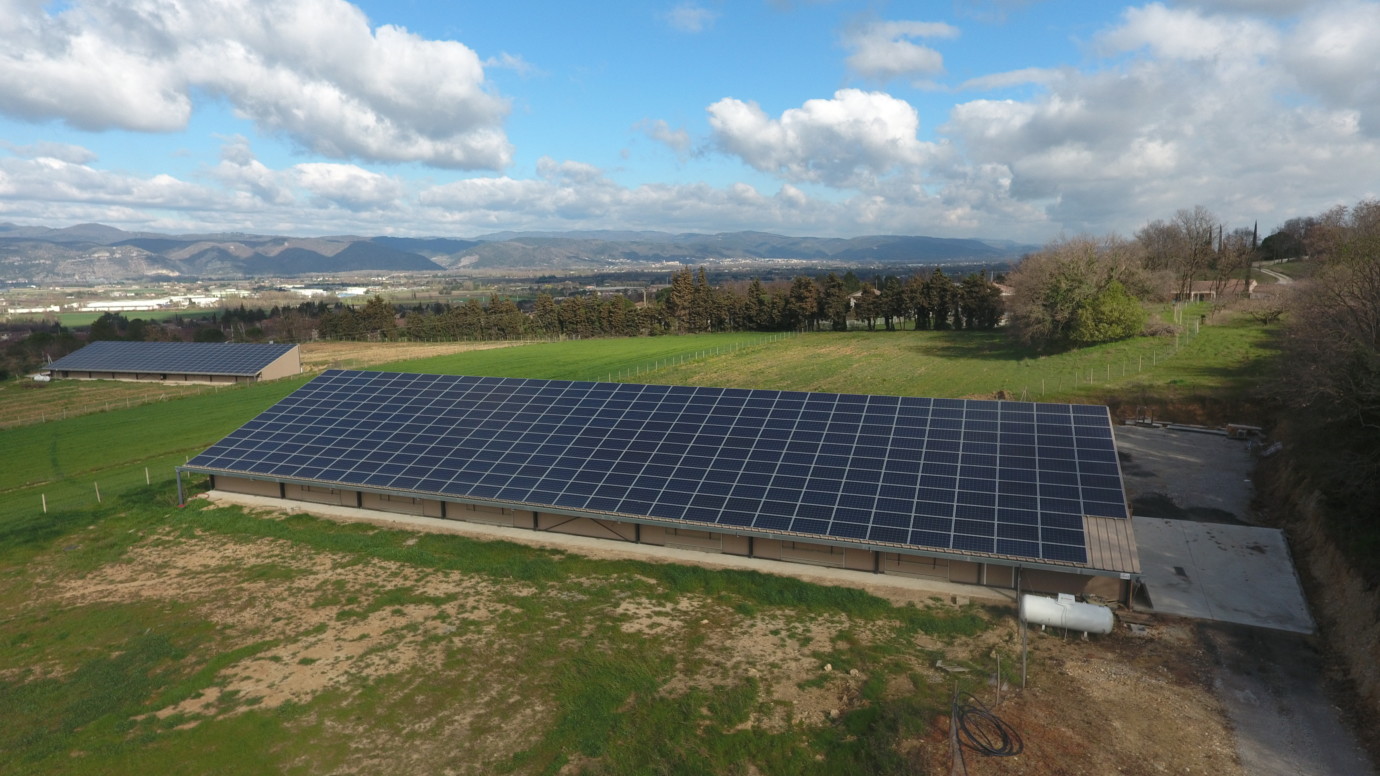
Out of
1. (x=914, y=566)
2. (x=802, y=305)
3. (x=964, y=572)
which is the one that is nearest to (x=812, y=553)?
(x=914, y=566)

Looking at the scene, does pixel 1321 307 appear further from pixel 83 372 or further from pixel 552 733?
pixel 83 372

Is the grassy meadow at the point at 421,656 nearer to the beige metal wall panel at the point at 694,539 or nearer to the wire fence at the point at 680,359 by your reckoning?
the beige metal wall panel at the point at 694,539

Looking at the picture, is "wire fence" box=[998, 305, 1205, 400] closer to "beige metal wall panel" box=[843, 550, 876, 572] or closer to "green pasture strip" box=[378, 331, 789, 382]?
"beige metal wall panel" box=[843, 550, 876, 572]

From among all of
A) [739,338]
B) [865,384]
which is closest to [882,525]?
[865,384]

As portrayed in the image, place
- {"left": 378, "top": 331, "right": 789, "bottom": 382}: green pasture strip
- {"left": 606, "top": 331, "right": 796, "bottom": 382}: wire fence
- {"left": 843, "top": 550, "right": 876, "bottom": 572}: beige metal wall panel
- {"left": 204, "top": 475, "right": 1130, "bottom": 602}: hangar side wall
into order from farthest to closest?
{"left": 378, "top": 331, "right": 789, "bottom": 382}: green pasture strip < {"left": 606, "top": 331, "right": 796, "bottom": 382}: wire fence < {"left": 843, "top": 550, "right": 876, "bottom": 572}: beige metal wall panel < {"left": 204, "top": 475, "right": 1130, "bottom": 602}: hangar side wall

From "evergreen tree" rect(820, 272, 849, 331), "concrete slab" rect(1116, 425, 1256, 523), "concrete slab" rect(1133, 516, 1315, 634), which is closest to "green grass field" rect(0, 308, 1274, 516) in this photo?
"concrete slab" rect(1116, 425, 1256, 523)

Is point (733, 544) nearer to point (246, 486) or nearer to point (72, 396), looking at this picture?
point (246, 486)

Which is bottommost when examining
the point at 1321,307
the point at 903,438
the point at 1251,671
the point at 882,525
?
the point at 1251,671
